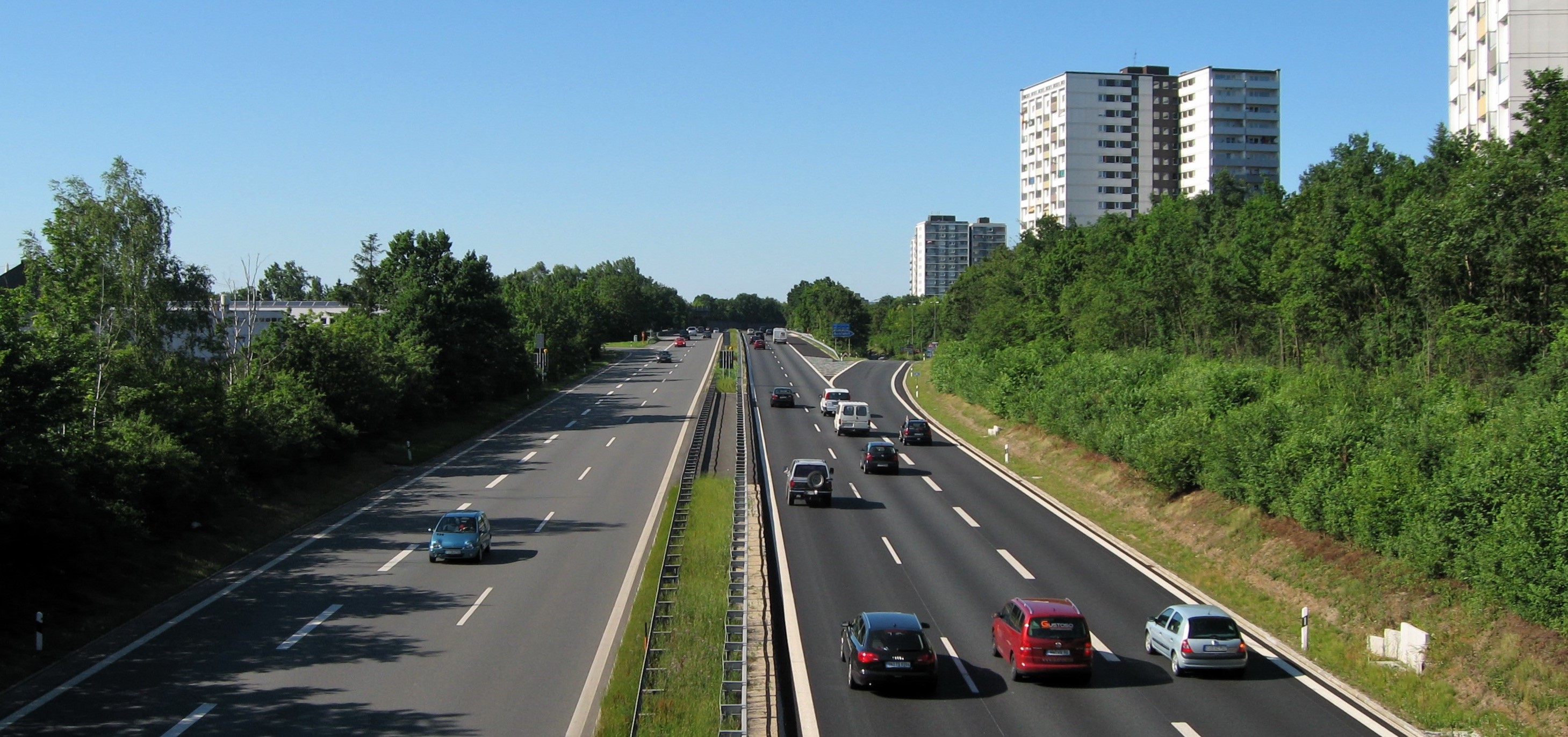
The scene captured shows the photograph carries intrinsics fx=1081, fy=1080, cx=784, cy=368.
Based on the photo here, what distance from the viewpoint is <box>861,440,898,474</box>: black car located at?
48219 mm

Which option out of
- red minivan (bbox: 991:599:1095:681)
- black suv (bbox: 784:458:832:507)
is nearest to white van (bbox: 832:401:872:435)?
black suv (bbox: 784:458:832:507)

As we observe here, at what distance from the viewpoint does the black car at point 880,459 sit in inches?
1898

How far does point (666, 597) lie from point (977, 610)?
7676 millimetres

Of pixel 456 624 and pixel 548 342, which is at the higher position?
pixel 548 342

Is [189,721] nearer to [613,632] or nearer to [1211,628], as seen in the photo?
[613,632]

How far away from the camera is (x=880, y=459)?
48.2 meters

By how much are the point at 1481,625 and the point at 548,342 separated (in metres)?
80.7

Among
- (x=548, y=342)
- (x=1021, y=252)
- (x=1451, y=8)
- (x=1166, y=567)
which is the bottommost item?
(x=1166, y=567)

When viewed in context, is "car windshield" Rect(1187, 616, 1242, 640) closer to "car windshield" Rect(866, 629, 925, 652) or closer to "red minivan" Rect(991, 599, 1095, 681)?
"red minivan" Rect(991, 599, 1095, 681)

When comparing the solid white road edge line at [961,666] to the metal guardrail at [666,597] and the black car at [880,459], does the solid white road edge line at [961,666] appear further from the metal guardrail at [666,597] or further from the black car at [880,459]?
the black car at [880,459]

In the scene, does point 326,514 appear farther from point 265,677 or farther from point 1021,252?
point 1021,252

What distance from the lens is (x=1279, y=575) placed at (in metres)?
28.7

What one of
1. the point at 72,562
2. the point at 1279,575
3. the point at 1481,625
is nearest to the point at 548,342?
the point at 72,562

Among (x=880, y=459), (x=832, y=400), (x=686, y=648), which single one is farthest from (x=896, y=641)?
(x=832, y=400)
